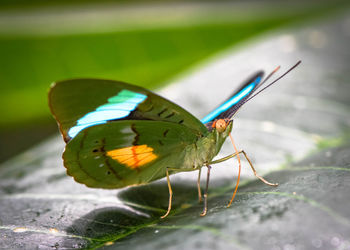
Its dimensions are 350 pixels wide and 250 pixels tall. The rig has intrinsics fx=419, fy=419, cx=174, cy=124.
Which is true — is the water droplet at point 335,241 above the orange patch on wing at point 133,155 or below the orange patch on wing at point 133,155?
below

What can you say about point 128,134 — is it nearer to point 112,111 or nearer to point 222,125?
point 112,111

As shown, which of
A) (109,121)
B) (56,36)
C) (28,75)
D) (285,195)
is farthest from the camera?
(56,36)

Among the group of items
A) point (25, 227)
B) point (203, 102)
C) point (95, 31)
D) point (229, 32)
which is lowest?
point (25, 227)

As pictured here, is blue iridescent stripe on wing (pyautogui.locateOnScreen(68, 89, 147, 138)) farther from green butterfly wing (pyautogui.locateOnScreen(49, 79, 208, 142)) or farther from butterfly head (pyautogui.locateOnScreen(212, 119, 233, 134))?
butterfly head (pyautogui.locateOnScreen(212, 119, 233, 134))

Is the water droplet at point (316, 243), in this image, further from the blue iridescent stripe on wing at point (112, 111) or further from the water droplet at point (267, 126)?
the water droplet at point (267, 126)

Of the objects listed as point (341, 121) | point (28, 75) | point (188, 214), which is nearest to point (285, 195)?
point (188, 214)

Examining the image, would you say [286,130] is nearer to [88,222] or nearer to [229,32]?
[88,222]

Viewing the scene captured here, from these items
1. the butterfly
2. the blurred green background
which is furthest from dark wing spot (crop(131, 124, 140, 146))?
the blurred green background

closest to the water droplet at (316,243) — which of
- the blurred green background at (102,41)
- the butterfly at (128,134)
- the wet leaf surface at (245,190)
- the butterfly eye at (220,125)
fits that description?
the wet leaf surface at (245,190)

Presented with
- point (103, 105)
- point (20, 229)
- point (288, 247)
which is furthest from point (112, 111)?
point (288, 247)
